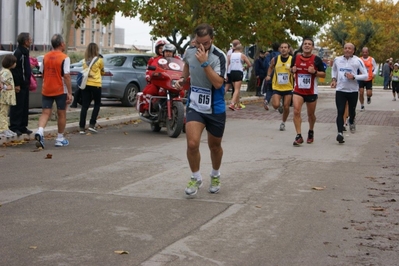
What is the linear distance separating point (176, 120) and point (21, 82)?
294 cm

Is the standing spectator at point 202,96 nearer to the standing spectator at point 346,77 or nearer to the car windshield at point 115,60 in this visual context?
the standing spectator at point 346,77

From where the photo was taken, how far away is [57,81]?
1368cm

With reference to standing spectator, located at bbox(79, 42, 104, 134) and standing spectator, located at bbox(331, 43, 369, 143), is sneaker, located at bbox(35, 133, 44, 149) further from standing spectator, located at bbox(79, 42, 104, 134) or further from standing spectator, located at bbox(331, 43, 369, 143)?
standing spectator, located at bbox(331, 43, 369, 143)

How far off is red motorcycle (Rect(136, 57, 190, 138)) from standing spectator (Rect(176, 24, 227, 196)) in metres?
6.21

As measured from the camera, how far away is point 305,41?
14.2 m

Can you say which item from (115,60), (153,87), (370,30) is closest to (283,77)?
(153,87)

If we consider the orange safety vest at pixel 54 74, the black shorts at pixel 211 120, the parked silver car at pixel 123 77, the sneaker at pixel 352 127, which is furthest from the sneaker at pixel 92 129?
the black shorts at pixel 211 120

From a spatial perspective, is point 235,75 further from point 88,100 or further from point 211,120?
point 211,120

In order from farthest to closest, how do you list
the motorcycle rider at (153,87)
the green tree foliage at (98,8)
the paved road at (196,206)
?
the green tree foliage at (98,8) < the motorcycle rider at (153,87) < the paved road at (196,206)

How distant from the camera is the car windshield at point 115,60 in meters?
24.8

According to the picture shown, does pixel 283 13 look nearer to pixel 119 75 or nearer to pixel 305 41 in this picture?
pixel 119 75

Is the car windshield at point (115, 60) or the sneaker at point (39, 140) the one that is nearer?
the sneaker at point (39, 140)

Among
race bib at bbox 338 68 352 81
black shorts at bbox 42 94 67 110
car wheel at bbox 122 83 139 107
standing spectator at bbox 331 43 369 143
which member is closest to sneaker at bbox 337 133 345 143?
standing spectator at bbox 331 43 369 143

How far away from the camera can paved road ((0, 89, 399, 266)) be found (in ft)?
20.6
